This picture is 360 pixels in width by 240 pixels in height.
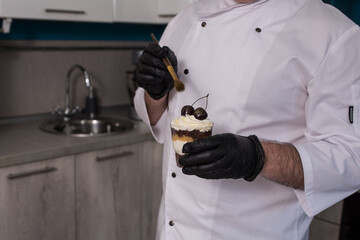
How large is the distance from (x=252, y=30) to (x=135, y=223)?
1.37 m

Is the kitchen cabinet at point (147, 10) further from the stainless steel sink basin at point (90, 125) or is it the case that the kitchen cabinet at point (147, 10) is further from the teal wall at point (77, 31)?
the stainless steel sink basin at point (90, 125)

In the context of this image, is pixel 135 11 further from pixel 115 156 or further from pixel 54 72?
pixel 115 156

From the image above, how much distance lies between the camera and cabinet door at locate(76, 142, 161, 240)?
191 centimetres

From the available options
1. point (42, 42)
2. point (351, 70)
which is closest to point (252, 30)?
point (351, 70)

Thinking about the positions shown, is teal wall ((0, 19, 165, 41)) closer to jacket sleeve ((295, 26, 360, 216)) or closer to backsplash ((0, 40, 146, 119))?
backsplash ((0, 40, 146, 119))

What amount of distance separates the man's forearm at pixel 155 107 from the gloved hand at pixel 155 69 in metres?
0.11

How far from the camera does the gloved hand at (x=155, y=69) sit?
3.78ft

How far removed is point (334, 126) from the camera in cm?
100

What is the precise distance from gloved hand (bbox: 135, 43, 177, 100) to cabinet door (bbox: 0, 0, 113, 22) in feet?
2.84

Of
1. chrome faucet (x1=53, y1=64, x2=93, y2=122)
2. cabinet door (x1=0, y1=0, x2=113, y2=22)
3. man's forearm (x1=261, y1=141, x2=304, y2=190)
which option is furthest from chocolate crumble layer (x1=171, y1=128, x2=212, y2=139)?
chrome faucet (x1=53, y1=64, x2=93, y2=122)

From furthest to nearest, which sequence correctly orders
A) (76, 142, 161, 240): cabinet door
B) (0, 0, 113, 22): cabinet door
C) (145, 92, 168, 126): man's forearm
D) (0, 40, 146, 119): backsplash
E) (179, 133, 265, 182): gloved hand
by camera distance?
(0, 40, 146, 119): backsplash → (76, 142, 161, 240): cabinet door → (0, 0, 113, 22): cabinet door → (145, 92, 168, 126): man's forearm → (179, 133, 265, 182): gloved hand

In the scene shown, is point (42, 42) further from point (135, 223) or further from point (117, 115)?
point (135, 223)

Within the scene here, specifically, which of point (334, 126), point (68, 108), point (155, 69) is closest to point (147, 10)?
point (68, 108)

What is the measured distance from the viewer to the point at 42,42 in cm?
223
